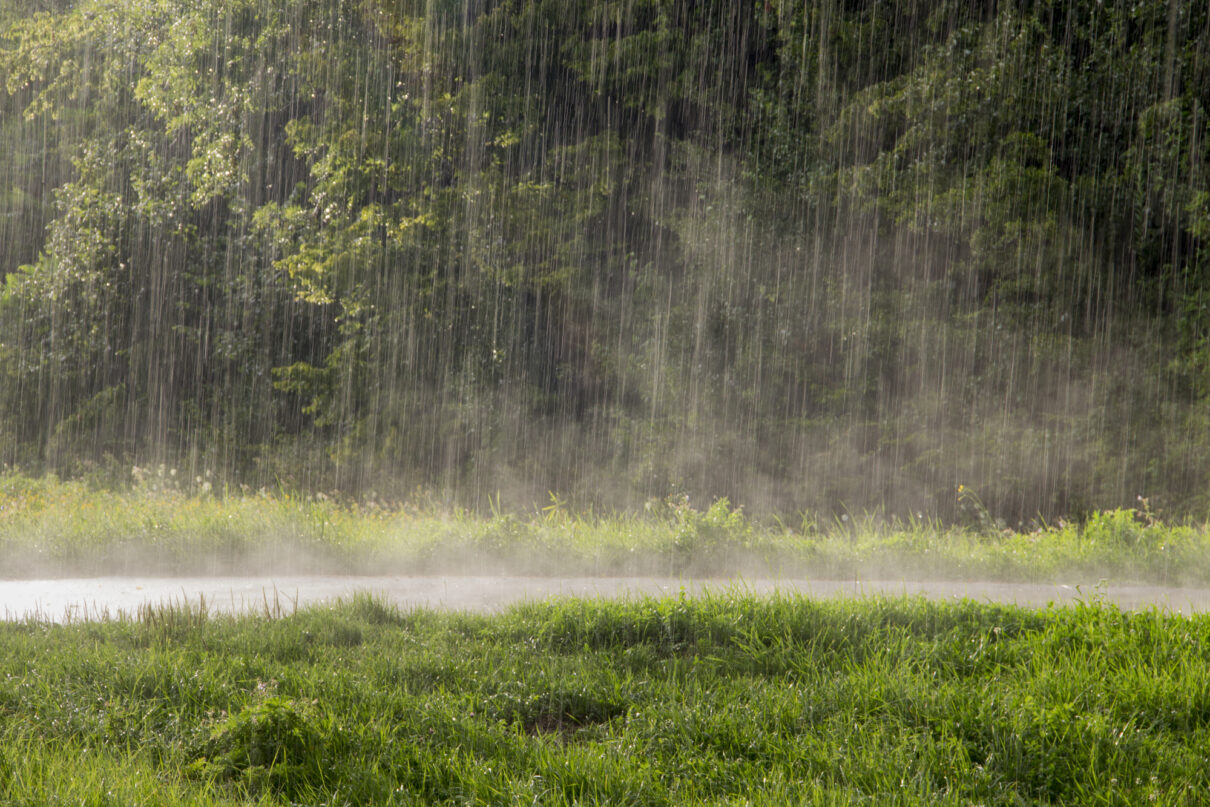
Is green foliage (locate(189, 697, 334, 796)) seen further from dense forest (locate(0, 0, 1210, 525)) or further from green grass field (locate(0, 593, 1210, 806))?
dense forest (locate(0, 0, 1210, 525))

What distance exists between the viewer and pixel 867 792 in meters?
3.37

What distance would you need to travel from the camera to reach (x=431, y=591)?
732 centimetres

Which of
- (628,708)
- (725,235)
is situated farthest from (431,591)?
(725,235)

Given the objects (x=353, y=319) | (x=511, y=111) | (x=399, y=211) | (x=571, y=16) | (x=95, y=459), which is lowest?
(x=95, y=459)

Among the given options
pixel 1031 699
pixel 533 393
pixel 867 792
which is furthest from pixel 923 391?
pixel 867 792

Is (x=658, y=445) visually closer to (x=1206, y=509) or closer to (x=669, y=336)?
(x=669, y=336)

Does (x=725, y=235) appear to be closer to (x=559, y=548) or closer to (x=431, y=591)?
(x=559, y=548)

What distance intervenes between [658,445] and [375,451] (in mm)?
4749

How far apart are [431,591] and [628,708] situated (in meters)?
3.53

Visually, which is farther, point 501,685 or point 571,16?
point 571,16

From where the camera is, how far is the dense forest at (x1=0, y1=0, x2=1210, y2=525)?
10.8 m

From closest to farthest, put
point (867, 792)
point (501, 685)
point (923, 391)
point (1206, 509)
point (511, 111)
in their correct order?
point (867, 792), point (501, 685), point (1206, 509), point (923, 391), point (511, 111)

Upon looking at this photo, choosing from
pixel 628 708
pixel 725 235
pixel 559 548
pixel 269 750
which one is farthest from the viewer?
pixel 725 235

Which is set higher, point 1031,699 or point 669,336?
point 669,336
